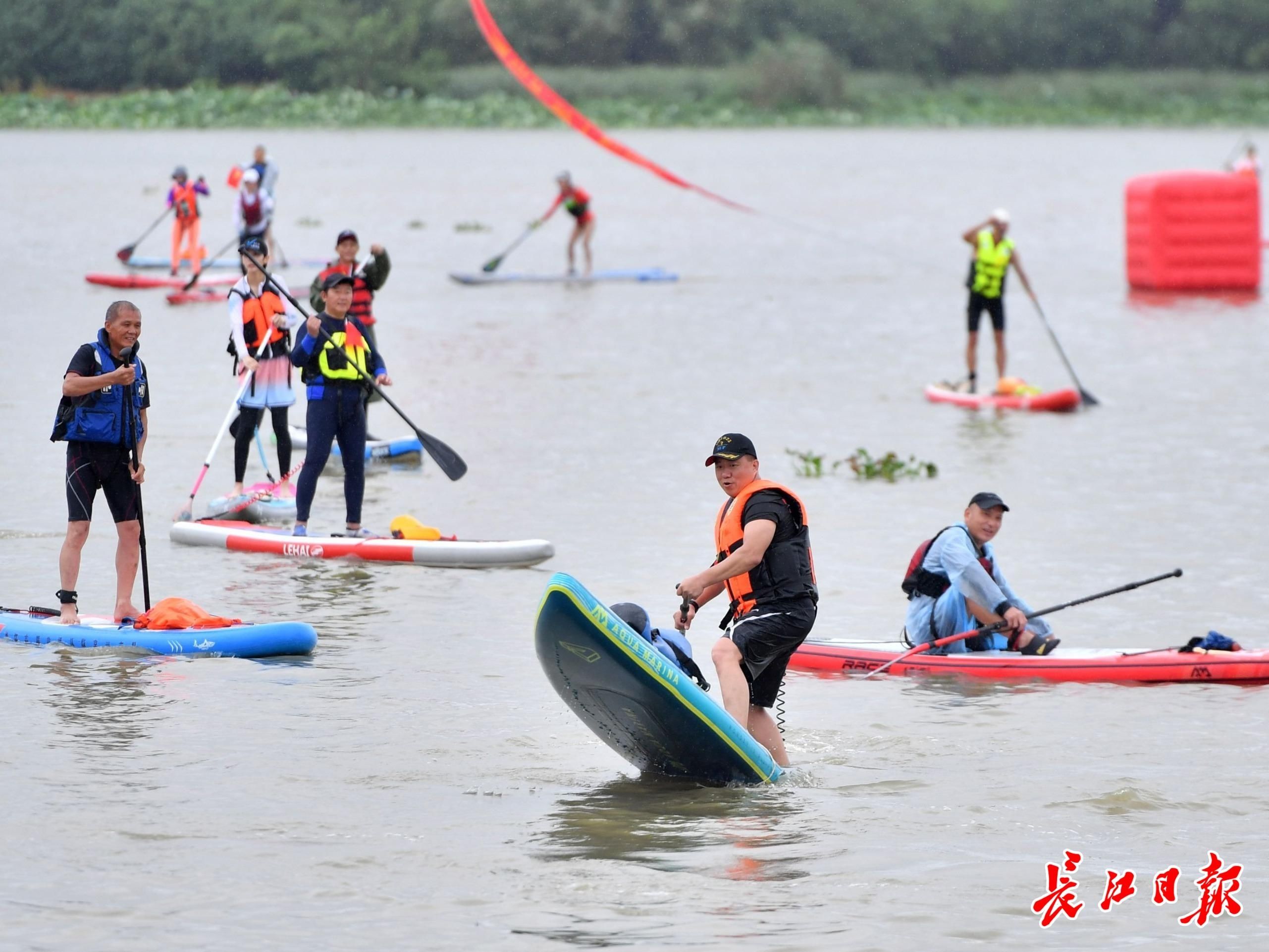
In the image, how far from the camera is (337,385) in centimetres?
1220

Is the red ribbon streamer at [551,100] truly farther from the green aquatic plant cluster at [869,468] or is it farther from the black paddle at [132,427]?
the black paddle at [132,427]

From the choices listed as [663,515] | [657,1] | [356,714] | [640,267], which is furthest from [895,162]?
A: [356,714]

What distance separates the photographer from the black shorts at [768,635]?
8.05 meters

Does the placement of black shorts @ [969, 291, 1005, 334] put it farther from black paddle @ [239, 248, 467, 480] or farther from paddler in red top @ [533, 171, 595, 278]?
paddler in red top @ [533, 171, 595, 278]

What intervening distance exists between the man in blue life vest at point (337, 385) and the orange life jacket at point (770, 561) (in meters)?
4.53

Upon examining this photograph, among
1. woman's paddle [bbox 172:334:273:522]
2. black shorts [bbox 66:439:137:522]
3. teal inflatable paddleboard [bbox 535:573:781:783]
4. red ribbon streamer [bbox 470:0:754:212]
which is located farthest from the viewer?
red ribbon streamer [bbox 470:0:754:212]

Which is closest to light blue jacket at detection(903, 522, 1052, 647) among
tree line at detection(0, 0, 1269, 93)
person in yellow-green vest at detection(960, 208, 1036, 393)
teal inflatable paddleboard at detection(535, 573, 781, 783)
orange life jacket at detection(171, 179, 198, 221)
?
teal inflatable paddleboard at detection(535, 573, 781, 783)

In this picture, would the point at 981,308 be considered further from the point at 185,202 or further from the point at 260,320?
the point at 185,202

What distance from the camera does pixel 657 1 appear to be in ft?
325

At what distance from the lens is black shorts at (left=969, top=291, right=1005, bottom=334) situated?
19.5 meters

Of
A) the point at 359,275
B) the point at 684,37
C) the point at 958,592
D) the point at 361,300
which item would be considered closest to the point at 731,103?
the point at 684,37

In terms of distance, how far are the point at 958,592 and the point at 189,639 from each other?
154 inches

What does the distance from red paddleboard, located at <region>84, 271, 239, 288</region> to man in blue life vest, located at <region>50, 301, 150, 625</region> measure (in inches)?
728

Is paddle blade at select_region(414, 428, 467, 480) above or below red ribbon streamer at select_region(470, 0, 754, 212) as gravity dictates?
below
